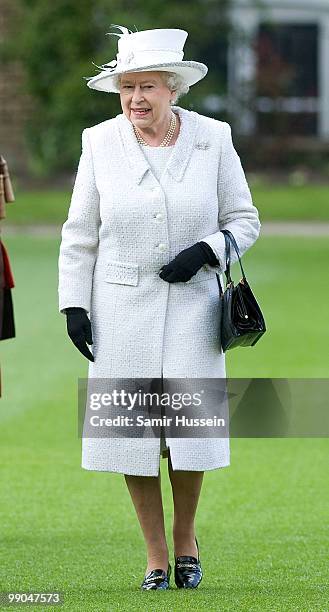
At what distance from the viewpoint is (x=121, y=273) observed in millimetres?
5402

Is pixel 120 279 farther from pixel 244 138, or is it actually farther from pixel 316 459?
pixel 244 138

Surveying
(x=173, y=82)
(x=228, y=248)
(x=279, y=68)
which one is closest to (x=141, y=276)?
(x=228, y=248)

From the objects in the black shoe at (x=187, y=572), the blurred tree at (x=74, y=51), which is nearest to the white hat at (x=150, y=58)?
the black shoe at (x=187, y=572)

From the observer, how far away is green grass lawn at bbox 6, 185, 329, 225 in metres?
23.6

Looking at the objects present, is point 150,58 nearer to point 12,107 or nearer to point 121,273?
point 121,273

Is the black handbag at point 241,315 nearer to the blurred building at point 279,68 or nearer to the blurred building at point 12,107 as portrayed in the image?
the blurred building at point 279,68

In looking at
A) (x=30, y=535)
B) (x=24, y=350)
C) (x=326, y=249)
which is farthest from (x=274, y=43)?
(x=30, y=535)

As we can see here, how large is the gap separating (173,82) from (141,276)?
2.16ft

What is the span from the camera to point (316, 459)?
8539mm

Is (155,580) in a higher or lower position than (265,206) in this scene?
higher

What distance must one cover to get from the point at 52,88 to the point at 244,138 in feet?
11.4

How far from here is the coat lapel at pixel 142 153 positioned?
17.8 feet

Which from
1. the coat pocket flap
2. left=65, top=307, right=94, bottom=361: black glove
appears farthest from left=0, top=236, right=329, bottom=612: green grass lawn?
A: the coat pocket flap

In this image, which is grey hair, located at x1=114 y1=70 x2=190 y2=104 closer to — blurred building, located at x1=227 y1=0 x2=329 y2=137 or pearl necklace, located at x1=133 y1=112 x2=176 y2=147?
pearl necklace, located at x1=133 y1=112 x2=176 y2=147
